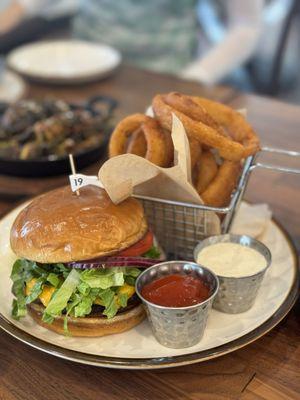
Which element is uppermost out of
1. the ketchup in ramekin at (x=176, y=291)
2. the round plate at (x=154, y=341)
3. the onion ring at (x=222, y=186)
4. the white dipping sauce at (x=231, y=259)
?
the onion ring at (x=222, y=186)

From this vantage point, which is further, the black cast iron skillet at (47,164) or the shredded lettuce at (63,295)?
the black cast iron skillet at (47,164)

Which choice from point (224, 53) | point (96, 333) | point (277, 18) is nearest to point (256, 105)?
point (224, 53)

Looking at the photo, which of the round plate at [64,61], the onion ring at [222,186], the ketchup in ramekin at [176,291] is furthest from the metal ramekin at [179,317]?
the round plate at [64,61]

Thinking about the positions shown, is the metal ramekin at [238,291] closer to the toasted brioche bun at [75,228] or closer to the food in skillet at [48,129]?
the toasted brioche bun at [75,228]

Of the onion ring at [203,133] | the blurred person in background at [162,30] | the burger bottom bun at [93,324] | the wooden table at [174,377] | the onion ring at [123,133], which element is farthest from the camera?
the blurred person in background at [162,30]

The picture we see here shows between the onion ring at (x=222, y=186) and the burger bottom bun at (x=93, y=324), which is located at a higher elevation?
the onion ring at (x=222, y=186)

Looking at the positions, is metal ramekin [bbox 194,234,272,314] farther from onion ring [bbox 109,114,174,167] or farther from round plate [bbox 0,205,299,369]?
onion ring [bbox 109,114,174,167]

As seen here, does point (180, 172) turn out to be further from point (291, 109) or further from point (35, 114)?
point (291, 109)
